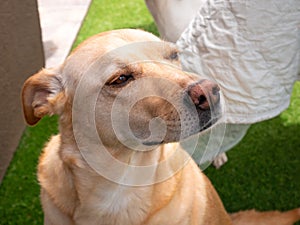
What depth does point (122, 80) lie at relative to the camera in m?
1.99

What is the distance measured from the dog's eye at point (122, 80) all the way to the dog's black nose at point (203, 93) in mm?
253

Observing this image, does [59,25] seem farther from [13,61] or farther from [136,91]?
[136,91]

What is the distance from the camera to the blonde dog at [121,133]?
1.97 meters

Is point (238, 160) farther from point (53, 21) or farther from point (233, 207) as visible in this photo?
point (53, 21)

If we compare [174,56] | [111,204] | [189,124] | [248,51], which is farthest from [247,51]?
[111,204]

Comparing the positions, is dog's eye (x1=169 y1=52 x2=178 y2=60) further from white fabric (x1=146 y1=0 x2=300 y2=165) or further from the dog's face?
white fabric (x1=146 y1=0 x2=300 y2=165)

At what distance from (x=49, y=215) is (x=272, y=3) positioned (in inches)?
54.1

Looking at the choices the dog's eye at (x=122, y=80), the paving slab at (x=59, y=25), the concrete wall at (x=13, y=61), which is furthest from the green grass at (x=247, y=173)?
the dog's eye at (x=122, y=80)

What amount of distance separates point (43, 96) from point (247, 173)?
5.23ft

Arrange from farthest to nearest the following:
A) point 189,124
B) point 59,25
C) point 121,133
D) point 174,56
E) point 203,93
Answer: point 59,25, point 174,56, point 121,133, point 189,124, point 203,93

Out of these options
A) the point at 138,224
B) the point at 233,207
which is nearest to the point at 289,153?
the point at 233,207

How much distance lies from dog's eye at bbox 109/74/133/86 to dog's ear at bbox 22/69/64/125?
0.95ft

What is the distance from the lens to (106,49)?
202 cm

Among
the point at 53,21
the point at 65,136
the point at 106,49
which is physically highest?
the point at 106,49
